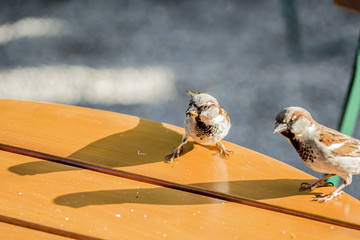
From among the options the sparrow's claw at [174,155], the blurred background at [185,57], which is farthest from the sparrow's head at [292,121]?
the blurred background at [185,57]

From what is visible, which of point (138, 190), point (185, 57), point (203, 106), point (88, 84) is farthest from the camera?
point (185, 57)

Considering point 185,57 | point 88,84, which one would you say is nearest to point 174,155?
point 88,84

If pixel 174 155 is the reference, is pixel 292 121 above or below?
above

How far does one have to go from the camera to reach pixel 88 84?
8.14 ft

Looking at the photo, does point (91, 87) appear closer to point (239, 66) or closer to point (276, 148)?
point (239, 66)

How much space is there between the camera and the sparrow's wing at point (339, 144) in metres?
0.98

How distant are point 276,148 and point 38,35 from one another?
1.98 meters

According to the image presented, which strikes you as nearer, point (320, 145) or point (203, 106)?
point (320, 145)

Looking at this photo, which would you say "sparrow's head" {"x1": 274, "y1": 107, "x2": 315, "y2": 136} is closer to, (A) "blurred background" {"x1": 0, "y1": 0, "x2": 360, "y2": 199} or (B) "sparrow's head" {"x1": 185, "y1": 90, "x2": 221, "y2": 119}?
(B) "sparrow's head" {"x1": 185, "y1": 90, "x2": 221, "y2": 119}

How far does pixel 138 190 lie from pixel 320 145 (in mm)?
483

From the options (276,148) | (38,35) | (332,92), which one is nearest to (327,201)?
(276,148)

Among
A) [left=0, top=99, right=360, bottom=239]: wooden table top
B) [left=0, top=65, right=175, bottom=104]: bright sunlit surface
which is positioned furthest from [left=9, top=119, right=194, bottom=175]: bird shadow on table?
[left=0, top=65, right=175, bottom=104]: bright sunlit surface

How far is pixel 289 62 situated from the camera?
2.71 m

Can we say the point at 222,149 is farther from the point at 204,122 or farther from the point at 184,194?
the point at 184,194
